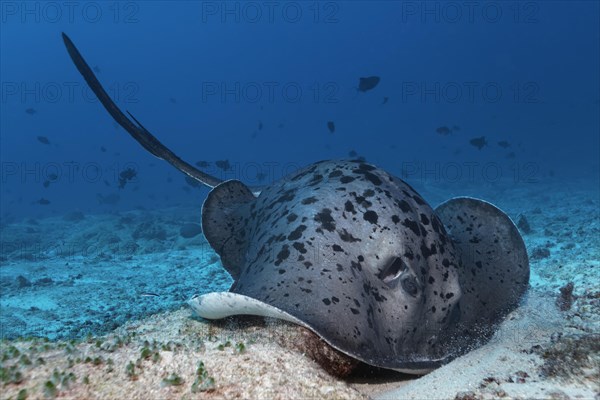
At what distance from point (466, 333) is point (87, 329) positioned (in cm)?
474

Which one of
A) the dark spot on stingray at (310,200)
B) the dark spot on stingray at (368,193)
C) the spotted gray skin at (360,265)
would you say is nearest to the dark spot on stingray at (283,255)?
the spotted gray skin at (360,265)

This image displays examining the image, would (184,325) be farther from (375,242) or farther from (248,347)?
(375,242)

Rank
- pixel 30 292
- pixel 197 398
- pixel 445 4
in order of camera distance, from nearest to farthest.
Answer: pixel 197 398 → pixel 30 292 → pixel 445 4

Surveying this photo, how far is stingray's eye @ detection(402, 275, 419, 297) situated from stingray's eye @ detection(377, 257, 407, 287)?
6cm

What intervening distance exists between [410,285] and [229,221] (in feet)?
8.00

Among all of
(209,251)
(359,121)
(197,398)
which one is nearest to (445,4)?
(359,121)

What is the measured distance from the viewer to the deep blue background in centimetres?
10362

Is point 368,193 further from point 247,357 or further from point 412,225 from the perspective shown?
point 247,357

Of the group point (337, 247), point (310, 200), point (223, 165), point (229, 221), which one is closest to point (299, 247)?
point (337, 247)

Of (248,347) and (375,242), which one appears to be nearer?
(248,347)

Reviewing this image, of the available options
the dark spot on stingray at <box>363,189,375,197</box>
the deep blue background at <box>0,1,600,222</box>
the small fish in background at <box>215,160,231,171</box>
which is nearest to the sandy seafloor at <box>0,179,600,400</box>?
the dark spot on stingray at <box>363,189,375,197</box>

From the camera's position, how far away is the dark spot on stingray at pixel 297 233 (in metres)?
3.02

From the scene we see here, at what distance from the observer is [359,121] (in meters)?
116

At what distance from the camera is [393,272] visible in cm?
300
